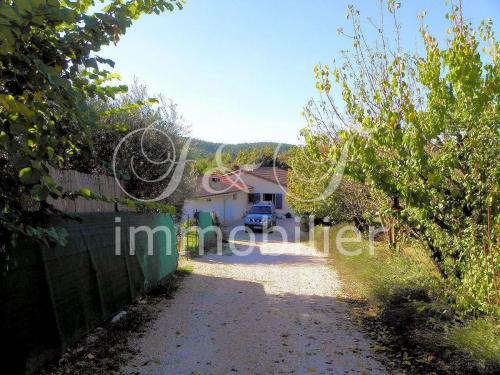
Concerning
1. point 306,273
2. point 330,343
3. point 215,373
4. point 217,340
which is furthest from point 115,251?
point 306,273

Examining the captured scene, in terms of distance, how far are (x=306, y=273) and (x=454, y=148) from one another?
26.2 feet

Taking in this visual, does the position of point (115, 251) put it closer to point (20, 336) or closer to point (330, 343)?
point (20, 336)

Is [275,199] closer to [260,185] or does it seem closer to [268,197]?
[268,197]

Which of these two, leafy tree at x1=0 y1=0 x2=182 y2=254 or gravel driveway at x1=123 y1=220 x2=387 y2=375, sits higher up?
leafy tree at x1=0 y1=0 x2=182 y2=254

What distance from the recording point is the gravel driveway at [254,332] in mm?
5641

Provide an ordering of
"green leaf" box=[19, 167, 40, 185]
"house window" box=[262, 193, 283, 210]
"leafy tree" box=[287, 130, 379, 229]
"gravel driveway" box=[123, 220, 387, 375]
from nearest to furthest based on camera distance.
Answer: "green leaf" box=[19, 167, 40, 185], "gravel driveway" box=[123, 220, 387, 375], "leafy tree" box=[287, 130, 379, 229], "house window" box=[262, 193, 283, 210]

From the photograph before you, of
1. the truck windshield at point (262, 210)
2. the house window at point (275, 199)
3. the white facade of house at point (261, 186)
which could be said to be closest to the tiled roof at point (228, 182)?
the white facade of house at point (261, 186)

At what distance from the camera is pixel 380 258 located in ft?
40.6

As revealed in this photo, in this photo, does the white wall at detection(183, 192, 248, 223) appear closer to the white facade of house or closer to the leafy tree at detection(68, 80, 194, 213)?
the white facade of house

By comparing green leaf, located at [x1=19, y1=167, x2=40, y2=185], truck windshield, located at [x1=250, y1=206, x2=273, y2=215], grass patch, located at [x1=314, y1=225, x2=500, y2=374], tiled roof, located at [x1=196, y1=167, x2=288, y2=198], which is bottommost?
grass patch, located at [x1=314, y1=225, x2=500, y2=374]

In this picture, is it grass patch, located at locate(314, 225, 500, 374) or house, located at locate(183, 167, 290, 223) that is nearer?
grass patch, located at locate(314, 225, 500, 374)

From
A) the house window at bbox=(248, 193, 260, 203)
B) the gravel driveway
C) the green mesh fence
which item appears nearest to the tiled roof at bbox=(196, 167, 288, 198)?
the house window at bbox=(248, 193, 260, 203)

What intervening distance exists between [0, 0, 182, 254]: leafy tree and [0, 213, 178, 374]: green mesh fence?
5.26 feet

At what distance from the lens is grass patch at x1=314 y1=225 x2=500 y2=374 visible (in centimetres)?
499
